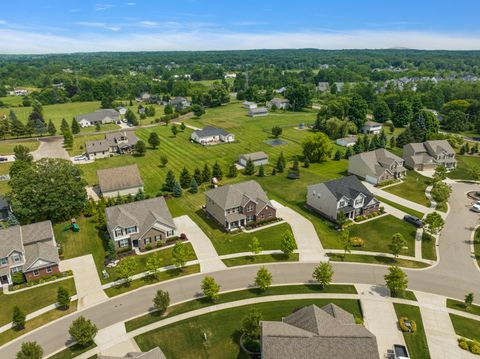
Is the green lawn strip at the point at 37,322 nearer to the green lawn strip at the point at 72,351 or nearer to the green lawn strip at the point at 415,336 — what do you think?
the green lawn strip at the point at 72,351

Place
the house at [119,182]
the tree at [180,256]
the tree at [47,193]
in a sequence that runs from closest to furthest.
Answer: the tree at [180,256]
the tree at [47,193]
the house at [119,182]

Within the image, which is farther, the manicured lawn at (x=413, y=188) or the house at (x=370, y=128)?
the house at (x=370, y=128)

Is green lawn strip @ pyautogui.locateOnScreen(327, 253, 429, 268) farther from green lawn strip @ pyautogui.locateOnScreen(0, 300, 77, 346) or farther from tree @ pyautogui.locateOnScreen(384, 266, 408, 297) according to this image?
green lawn strip @ pyautogui.locateOnScreen(0, 300, 77, 346)

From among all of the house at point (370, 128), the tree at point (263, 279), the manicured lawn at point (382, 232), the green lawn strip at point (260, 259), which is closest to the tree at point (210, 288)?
the tree at point (263, 279)

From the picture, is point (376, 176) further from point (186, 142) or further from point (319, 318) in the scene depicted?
point (186, 142)

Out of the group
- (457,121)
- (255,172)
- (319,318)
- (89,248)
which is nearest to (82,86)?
(255,172)

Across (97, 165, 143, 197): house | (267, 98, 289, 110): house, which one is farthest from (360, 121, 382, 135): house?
(97, 165, 143, 197): house

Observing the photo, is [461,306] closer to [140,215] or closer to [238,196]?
[238,196]
